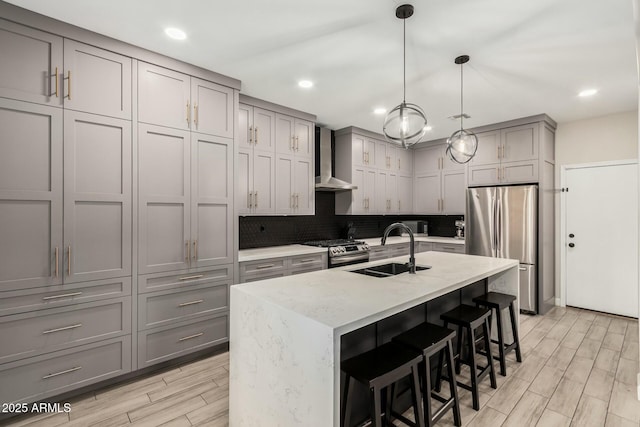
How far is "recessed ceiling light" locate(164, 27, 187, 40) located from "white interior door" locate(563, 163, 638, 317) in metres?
5.05

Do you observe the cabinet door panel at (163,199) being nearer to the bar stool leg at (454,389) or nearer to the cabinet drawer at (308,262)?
the cabinet drawer at (308,262)

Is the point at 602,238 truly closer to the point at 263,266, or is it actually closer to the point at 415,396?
the point at 415,396

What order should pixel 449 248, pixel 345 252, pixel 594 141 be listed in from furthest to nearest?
pixel 449 248 → pixel 594 141 → pixel 345 252

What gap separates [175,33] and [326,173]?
274 centimetres

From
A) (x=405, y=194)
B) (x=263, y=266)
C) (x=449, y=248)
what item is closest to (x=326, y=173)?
(x=405, y=194)

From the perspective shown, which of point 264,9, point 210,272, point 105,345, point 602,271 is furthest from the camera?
point 602,271

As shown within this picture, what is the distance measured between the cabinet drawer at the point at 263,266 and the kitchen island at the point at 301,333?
1160 mm

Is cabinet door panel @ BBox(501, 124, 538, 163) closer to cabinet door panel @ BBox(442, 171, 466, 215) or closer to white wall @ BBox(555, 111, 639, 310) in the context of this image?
white wall @ BBox(555, 111, 639, 310)

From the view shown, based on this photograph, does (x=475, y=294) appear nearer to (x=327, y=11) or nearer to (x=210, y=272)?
(x=210, y=272)

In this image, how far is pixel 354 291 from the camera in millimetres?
1844

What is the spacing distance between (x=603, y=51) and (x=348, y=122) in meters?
2.74

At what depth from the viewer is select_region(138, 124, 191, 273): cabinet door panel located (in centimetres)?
252

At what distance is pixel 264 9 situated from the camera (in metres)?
2.02

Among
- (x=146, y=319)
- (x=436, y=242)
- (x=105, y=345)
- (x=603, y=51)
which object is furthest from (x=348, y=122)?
(x=105, y=345)
